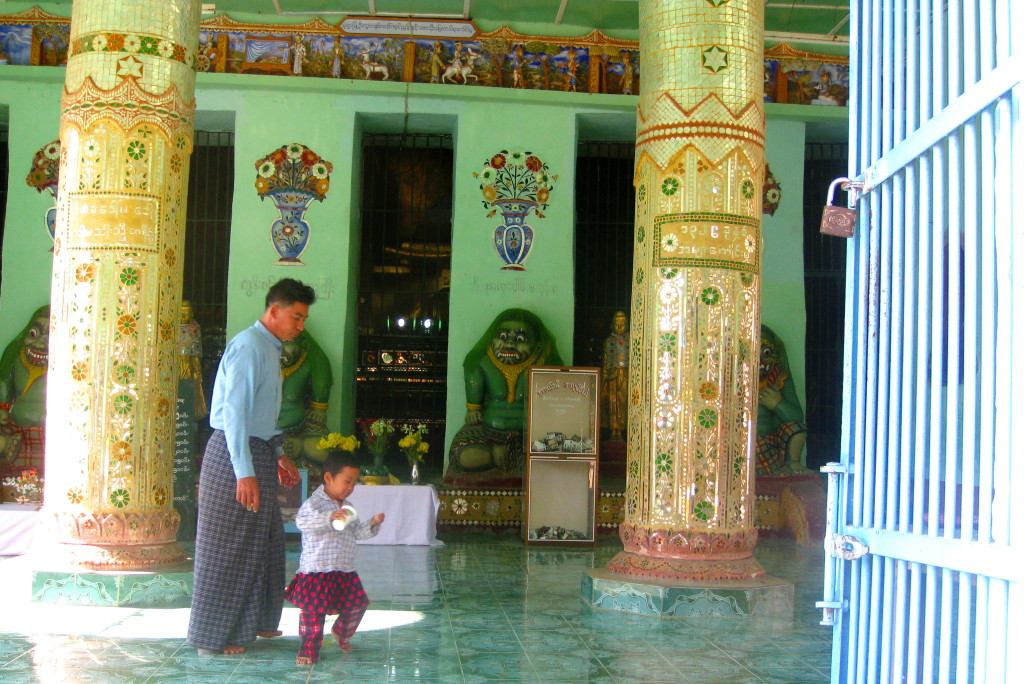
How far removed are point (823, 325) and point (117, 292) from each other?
28.1ft

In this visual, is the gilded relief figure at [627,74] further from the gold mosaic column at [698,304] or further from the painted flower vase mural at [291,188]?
the gold mosaic column at [698,304]

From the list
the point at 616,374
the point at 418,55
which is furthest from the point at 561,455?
the point at 418,55

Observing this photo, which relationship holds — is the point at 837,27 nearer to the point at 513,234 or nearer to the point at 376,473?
the point at 513,234

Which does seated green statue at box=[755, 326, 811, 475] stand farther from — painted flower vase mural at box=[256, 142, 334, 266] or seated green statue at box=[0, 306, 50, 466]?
seated green statue at box=[0, 306, 50, 466]

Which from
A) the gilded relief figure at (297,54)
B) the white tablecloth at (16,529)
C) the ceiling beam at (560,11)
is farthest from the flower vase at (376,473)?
the ceiling beam at (560,11)

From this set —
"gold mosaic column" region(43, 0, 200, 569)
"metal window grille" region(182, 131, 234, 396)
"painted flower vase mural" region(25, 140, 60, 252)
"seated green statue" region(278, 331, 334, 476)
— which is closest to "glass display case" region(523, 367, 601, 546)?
"seated green statue" region(278, 331, 334, 476)

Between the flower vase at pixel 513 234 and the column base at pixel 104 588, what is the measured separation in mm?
5783

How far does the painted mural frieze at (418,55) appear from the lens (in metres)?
11.1

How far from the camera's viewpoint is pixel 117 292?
20.3ft

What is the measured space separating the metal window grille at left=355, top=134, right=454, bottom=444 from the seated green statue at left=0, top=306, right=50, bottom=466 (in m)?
3.51

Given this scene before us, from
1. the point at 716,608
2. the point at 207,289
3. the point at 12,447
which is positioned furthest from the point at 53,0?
the point at 716,608

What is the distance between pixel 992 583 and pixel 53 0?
11.2 metres

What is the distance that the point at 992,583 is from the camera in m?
2.50

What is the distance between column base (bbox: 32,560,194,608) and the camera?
5.94 metres
